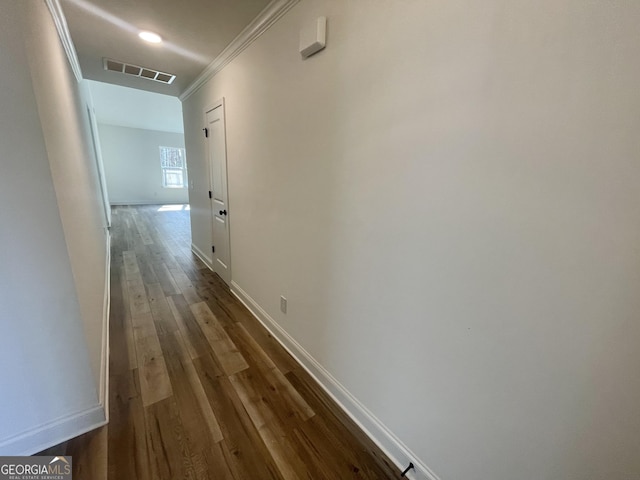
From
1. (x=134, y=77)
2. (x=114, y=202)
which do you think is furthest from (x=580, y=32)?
(x=114, y=202)

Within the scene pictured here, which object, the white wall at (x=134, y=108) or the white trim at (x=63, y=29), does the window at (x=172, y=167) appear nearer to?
the white wall at (x=134, y=108)

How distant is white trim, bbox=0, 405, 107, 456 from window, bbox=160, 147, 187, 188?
10.3 metres

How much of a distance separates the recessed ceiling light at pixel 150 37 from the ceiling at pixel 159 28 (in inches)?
1.5

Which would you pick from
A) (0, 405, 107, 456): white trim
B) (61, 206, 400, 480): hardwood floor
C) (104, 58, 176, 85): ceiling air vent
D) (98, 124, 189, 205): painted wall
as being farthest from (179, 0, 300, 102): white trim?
(98, 124, 189, 205): painted wall

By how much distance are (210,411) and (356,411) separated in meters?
0.86

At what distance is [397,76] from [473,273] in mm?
855

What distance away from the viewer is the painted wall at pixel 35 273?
3.33 feet

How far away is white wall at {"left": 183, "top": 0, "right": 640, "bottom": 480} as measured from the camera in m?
0.68

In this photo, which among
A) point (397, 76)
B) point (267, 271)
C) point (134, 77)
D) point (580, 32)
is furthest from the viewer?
point (134, 77)

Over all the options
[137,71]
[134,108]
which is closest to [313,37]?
[137,71]

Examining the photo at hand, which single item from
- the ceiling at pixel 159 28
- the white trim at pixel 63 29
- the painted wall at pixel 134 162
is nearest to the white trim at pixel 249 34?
the ceiling at pixel 159 28

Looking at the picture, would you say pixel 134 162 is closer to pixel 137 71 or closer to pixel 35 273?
pixel 137 71

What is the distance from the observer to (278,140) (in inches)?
75.8

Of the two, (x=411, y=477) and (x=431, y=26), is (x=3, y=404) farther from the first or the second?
Result: (x=431, y=26)
